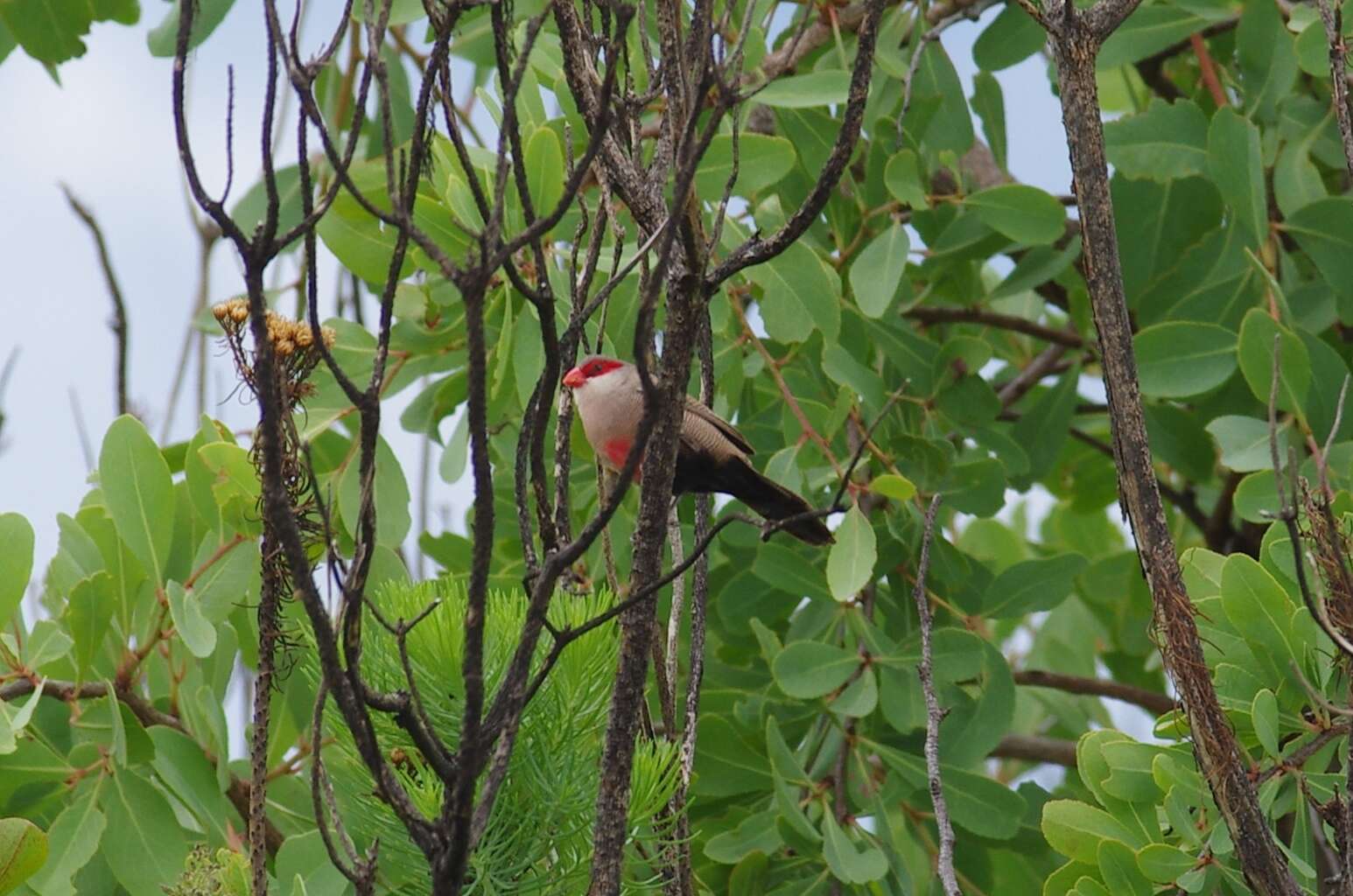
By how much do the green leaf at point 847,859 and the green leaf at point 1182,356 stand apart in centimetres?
133

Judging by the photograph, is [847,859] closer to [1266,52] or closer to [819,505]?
[819,505]

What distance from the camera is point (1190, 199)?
4.40m

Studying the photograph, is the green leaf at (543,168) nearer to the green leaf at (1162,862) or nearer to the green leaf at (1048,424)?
the green leaf at (1162,862)

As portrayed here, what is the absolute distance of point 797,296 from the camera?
3.69 m

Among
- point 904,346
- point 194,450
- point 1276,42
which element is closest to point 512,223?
point 194,450

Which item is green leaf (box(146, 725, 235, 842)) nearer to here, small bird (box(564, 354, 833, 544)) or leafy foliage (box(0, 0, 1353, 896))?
leafy foliage (box(0, 0, 1353, 896))

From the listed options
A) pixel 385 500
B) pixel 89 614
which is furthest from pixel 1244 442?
pixel 89 614

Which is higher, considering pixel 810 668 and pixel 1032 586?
pixel 1032 586

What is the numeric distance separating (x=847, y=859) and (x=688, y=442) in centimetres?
96

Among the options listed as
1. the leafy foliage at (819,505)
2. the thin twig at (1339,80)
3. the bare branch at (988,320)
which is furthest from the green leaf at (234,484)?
the bare branch at (988,320)

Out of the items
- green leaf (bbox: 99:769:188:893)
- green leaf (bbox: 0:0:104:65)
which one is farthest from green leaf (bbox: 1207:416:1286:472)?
green leaf (bbox: 0:0:104:65)

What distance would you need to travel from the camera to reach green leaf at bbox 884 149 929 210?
3.95 metres

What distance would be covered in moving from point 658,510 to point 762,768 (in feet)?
6.19

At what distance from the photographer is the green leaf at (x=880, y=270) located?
377cm
